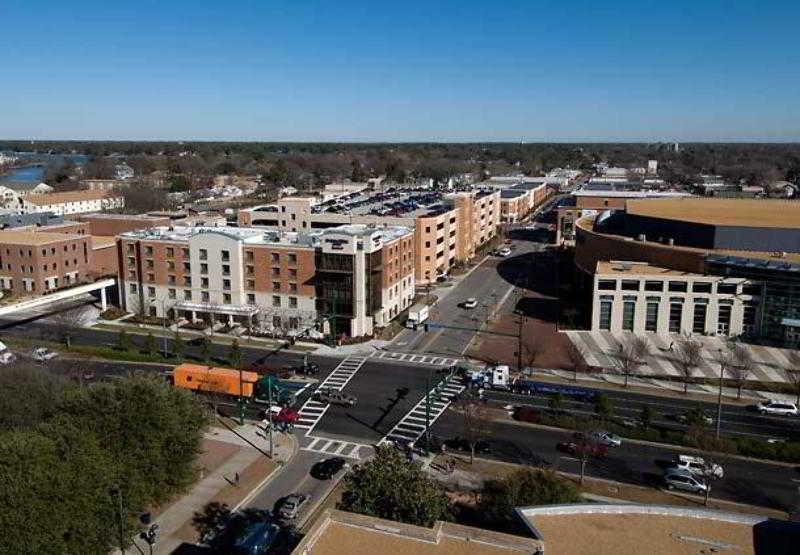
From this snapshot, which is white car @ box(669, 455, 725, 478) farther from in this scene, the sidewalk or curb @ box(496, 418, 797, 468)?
the sidewalk

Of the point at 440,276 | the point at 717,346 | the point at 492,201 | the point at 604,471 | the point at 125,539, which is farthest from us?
the point at 492,201

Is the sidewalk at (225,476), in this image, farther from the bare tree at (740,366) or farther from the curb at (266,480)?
the bare tree at (740,366)

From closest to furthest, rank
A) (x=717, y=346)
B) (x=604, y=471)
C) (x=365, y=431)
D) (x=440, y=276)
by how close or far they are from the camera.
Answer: (x=604, y=471)
(x=365, y=431)
(x=717, y=346)
(x=440, y=276)

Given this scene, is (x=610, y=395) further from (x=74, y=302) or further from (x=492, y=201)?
(x=492, y=201)

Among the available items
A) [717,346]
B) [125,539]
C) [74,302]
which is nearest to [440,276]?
[717,346]

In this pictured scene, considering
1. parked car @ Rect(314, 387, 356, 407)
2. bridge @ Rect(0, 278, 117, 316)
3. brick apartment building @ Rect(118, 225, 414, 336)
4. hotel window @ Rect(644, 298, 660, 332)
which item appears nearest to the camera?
parked car @ Rect(314, 387, 356, 407)

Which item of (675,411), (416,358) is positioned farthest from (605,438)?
(416,358)

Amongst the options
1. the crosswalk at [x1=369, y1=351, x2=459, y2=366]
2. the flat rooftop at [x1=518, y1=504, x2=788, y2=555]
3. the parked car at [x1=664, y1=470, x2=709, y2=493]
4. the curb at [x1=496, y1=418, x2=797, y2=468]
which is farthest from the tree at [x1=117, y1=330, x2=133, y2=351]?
the parked car at [x1=664, y1=470, x2=709, y2=493]

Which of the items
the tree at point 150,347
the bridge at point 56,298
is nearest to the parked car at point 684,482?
the tree at point 150,347
